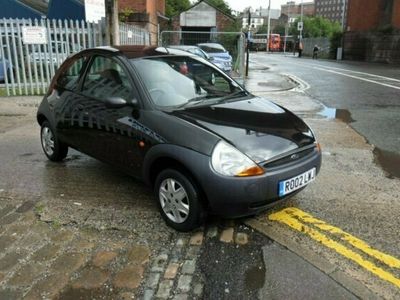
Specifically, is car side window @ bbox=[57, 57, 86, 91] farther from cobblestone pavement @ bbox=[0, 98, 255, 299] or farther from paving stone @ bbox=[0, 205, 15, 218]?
paving stone @ bbox=[0, 205, 15, 218]

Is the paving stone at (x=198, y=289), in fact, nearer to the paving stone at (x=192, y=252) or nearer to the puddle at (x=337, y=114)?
the paving stone at (x=192, y=252)

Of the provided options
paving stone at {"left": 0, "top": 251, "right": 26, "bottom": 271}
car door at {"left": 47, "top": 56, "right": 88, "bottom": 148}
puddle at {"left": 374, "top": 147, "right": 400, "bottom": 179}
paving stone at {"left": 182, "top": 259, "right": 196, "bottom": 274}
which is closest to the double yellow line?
paving stone at {"left": 182, "top": 259, "right": 196, "bottom": 274}

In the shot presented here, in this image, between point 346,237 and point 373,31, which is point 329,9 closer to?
point 373,31

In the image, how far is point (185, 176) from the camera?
379 centimetres

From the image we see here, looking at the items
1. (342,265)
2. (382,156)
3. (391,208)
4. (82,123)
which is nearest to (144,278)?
(342,265)

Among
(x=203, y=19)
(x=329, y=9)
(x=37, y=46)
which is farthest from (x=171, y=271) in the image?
(x=329, y=9)

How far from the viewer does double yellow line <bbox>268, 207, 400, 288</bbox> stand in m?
3.41

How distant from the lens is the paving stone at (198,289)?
3096 mm

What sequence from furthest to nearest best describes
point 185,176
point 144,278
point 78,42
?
point 78,42 → point 185,176 → point 144,278

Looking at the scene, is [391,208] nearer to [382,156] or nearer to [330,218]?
[330,218]

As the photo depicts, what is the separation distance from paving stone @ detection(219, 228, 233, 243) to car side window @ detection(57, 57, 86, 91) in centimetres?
272

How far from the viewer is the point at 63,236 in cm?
393

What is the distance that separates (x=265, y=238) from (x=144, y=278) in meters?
1.20

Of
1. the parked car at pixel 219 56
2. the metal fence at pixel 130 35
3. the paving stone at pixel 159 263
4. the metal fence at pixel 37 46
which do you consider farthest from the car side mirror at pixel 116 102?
the parked car at pixel 219 56
